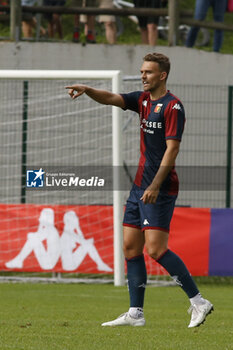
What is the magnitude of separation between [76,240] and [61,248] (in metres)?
0.23

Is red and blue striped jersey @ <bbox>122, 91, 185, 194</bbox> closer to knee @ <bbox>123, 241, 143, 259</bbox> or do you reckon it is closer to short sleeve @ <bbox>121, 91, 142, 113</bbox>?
short sleeve @ <bbox>121, 91, 142, 113</bbox>

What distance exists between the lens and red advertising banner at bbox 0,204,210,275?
532 inches

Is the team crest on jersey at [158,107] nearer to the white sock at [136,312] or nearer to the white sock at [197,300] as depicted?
the white sock at [197,300]

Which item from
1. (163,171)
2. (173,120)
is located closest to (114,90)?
Answer: (173,120)

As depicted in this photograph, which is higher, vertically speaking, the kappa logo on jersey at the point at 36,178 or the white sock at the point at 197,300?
the kappa logo on jersey at the point at 36,178

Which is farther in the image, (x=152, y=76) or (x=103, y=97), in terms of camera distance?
(x=103, y=97)

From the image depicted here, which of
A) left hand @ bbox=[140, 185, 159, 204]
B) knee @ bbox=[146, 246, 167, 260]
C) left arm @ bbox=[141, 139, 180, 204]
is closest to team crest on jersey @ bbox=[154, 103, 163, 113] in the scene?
left arm @ bbox=[141, 139, 180, 204]

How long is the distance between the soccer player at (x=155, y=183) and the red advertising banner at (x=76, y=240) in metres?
5.50

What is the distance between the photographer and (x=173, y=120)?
7.66 meters

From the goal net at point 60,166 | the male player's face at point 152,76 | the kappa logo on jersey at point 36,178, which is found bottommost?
the goal net at point 60,166

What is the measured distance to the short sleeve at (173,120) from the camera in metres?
7.64

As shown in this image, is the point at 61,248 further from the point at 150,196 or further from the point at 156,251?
the point at 150,196

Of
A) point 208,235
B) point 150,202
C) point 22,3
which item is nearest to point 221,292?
point 208,235

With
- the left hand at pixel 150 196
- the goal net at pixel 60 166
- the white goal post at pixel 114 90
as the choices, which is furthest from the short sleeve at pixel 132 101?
the white goal post at pixel 114 90
